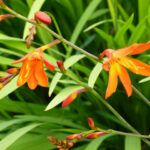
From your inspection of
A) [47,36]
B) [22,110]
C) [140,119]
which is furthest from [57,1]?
[140,119]

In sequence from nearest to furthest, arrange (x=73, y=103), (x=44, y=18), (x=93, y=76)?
1. (x=44, y=18)
2. (x=93, y=76)
3. (x=73, y=103)

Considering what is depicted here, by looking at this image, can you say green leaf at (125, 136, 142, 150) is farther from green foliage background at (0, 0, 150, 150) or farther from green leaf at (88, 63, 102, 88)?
Result: green leaf at (88, 63, 102, 88)

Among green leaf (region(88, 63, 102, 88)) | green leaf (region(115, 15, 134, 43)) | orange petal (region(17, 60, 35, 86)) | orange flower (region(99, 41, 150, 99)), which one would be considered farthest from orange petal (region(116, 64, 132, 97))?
green leaf (region(115, 15, 134, 43))

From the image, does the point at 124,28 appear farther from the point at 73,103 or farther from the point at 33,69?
the point at 33,69

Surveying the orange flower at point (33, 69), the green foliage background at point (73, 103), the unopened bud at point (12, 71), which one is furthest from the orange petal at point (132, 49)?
the green foliage background at point (73, 103)

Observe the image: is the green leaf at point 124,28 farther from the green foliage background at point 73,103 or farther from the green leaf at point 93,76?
the green leaf at point 93,76

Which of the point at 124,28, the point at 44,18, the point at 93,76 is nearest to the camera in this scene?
the point at 44,18

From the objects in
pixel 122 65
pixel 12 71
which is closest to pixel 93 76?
pixel 122 65
